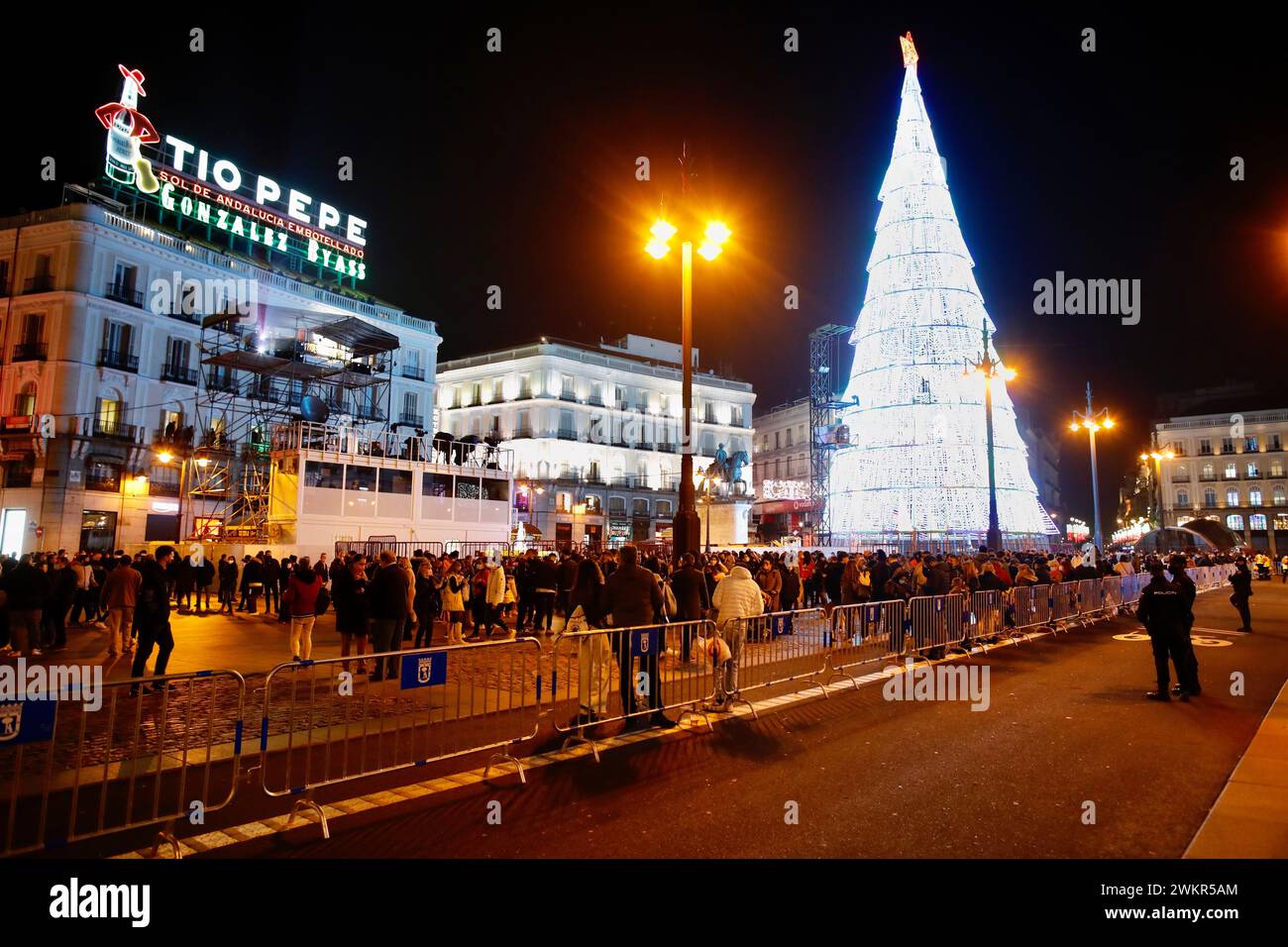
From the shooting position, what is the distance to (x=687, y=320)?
41.0 feet

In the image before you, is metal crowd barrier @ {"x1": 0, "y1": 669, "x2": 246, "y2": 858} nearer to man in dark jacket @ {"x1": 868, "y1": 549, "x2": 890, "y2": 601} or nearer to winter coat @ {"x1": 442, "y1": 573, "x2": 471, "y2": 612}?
winter coat @ {"x1": 442, "y1": 573, "x2": 471, "y2": 612}

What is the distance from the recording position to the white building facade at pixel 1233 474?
2731 inches

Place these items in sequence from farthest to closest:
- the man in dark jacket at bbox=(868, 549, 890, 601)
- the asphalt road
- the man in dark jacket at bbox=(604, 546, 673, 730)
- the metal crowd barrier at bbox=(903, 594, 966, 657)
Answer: the man in dark jacket at bbox=(868, 549, 890, 601) < the metal crowd barrier at bbox=(903, 594, 966, 657) < the man in dark jacket at bbox=(604, 546, 673, 730) < the asphalt road

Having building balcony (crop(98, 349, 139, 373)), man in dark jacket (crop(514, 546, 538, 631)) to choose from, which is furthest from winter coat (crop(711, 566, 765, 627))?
building balcony (crop(98, 349, 139, 373))

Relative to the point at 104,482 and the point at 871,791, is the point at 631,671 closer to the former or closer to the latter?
the point at 871,791

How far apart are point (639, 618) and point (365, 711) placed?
327cm

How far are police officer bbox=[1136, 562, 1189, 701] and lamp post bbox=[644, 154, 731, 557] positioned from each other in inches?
229

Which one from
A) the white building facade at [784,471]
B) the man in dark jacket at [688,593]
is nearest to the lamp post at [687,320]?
the man in dark jacket at [688,593]

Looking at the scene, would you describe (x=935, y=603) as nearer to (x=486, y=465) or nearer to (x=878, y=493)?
(x=878, y=493)

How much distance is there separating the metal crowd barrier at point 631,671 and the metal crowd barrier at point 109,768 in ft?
9.36

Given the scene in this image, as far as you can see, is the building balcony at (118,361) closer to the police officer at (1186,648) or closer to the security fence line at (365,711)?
the security fence line at (365,711)

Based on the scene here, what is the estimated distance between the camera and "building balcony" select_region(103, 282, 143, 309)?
33.2m

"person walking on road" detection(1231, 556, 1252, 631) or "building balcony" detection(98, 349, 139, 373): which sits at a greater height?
"building balcony" detection(98, 349, 139, 373)
